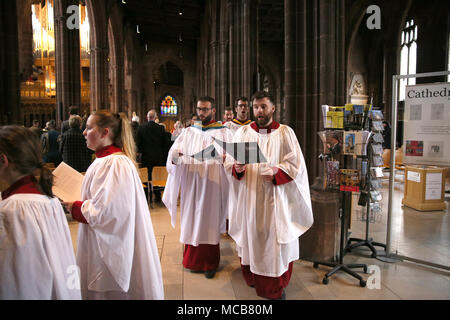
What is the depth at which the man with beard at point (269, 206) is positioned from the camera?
301 cm

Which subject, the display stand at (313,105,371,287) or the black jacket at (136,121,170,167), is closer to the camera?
the display stand at (313,105,371,287)

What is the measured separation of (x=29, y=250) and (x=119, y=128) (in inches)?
37.2

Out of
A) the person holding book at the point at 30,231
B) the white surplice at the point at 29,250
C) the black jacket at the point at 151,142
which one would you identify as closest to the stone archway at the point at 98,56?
the black jacket at the point at 151,142

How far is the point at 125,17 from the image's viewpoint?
21391 millimetres

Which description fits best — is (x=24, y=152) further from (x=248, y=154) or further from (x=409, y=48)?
(x=409, y=48)

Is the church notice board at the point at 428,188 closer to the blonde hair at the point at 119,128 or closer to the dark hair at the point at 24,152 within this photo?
the blonde hair at the point at 119,128

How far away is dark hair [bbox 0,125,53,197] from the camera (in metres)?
1.45

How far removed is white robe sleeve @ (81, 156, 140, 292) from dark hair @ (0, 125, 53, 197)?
377mm

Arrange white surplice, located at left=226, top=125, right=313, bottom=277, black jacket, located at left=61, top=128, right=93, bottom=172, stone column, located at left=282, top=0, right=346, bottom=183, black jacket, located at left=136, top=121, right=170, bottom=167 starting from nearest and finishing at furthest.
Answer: white surplice, located at left=226, top=125, right=313, bottom=277
stone column, located at left=282, top=0, right=346, bottom=183
black jacket, located at left=61, top=128, right=93, bottom=172
black jacket, located at left=136, top=121, right=170, bottom=167

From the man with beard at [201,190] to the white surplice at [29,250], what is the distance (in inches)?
86.5

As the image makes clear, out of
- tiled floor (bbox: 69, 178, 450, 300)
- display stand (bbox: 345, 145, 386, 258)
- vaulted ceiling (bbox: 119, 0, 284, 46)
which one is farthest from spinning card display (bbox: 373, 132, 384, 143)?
vaulted ceiling (bbox: 119, 0, 284, 46)

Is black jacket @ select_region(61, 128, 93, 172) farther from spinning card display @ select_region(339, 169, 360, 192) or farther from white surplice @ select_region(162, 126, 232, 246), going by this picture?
spinning card display @ select_region(339, 169, 360, 192)

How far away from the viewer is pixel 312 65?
448 centimetres

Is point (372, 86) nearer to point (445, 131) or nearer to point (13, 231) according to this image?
point (445, 131)
